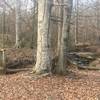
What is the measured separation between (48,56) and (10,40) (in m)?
12.8

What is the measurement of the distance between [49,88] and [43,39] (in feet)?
8.11

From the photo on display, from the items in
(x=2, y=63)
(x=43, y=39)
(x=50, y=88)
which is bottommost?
(x=50, y=88)

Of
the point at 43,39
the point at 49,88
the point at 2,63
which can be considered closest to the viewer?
the point at 49,88

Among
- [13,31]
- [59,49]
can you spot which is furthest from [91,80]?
[13,31]

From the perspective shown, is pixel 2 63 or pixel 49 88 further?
pixel 2 63

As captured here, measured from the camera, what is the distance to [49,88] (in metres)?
10.2

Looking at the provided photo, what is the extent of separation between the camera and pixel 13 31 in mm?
26562

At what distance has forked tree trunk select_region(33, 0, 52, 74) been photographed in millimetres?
11844

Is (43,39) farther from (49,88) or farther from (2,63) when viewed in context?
(2,63)

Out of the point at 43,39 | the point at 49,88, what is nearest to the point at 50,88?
the point at 49,88

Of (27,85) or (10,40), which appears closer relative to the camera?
(27,85)

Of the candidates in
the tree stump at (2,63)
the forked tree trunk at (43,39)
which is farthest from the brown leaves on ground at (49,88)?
the tree stump at (2,63)

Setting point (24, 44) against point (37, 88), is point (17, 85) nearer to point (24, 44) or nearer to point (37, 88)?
point (37, 88)

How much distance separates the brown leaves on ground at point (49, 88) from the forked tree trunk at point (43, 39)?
1.72 feet
